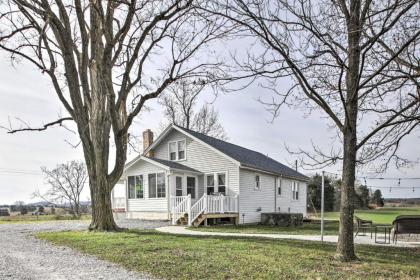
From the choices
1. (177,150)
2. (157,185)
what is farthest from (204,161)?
(157,185)

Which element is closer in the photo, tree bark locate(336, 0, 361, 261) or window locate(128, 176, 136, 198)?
tree bark locate(336, 0, 361, 261)

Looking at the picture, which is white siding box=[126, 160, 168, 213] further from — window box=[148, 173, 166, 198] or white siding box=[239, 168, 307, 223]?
white siding box=[239, 168, 307, 223]

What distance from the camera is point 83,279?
6.62 m

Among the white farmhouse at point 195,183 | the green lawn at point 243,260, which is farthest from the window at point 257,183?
the green lawn at point 243,260

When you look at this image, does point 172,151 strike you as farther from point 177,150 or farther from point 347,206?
point 347,206

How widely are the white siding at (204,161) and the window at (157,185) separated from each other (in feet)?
7.10

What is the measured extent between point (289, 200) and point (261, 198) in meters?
5.14

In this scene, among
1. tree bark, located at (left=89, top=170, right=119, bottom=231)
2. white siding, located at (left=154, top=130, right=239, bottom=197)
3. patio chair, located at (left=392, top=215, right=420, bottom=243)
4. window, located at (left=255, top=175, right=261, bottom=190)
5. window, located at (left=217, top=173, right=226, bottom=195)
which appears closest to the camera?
patio chair, located at (left=392, top=215, right=420, bottom=243)

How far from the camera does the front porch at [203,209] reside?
19969 millimetres

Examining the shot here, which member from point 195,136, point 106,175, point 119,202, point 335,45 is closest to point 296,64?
point 335,45

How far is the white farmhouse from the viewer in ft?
69.2

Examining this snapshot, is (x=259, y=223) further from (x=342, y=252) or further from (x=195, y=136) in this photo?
(x=342, y=252)

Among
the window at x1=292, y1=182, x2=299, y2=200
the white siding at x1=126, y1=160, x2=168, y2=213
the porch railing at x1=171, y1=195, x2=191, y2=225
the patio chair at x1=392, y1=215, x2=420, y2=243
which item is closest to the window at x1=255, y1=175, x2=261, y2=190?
the porch railing at x1=171, y1=195, x2=191, y2=225

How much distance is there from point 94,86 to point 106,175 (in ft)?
11.3
